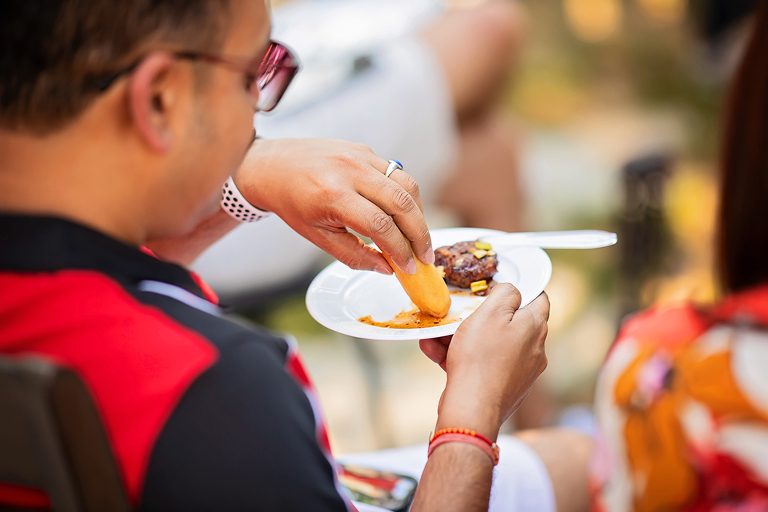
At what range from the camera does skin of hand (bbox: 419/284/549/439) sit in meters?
0.77

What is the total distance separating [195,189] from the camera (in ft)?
2.24

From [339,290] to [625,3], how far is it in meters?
3.64

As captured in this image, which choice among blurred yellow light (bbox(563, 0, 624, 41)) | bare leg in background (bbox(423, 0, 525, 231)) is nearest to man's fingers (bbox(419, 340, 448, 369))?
bare leg in background (bbox(423, 0, 525, 231))

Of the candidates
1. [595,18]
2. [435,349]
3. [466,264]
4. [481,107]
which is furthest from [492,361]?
[595,18]

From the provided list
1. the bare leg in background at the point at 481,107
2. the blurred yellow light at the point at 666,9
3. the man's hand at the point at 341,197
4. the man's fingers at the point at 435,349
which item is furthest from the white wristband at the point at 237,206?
the blurred yellow light at the point at 666,9

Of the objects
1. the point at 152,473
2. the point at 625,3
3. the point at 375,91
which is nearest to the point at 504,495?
the point at 152,473

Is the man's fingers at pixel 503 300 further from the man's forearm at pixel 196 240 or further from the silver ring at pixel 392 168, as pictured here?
the man's forearm at pixel 196 240

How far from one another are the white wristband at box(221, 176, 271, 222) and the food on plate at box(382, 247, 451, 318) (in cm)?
27

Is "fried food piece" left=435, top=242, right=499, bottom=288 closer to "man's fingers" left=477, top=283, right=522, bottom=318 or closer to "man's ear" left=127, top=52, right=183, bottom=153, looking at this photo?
"man's fingers" left=477, top=283, right=522, bottom=318

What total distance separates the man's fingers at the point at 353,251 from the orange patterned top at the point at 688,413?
429 mm

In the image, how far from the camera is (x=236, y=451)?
22.9 inches

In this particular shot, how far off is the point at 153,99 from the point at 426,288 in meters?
0.47

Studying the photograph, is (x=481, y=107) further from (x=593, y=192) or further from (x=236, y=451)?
(x=236, y=451)

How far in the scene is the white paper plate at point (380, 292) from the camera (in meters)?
0.90
